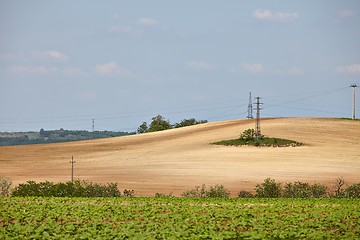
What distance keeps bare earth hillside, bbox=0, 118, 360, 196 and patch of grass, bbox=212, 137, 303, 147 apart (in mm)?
1724

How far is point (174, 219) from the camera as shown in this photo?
93.7 feet

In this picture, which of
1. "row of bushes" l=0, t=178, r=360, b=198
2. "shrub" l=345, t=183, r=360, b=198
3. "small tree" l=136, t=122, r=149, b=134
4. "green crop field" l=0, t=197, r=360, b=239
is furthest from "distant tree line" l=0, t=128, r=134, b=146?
"green crop field" l=0, t=197, r=360, b=239

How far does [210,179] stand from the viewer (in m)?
57.7

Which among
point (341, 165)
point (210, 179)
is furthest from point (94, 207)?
point (341, 165)

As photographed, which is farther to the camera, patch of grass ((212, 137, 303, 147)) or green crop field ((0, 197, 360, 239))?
patch of grass ((212, 137, 303, 147))

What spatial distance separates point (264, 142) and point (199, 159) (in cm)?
1110

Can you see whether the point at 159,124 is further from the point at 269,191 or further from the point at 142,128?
the point at 269,191

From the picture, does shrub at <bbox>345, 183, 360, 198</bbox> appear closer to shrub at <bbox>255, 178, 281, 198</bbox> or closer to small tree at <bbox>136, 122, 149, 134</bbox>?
shrub at <bbox>255, 178, 281, 198</bbox>

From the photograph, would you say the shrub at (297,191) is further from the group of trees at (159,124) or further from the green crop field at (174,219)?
the group of trees at (159,124)

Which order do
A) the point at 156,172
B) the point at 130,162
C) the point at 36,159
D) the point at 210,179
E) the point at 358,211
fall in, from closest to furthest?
the point at 358,211 < the point at 210,179 < the point at 156,172 < the point at 130,162 < the point at 36,159

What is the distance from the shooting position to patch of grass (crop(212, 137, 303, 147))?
7806cm

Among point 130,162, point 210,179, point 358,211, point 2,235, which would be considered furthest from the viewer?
point 130,162

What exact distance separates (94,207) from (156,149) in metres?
49.9

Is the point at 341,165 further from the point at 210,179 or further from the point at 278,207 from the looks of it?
the point at 278,207
